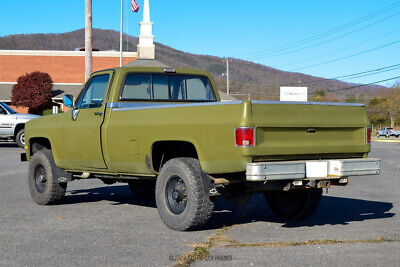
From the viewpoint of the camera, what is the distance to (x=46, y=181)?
9609mm

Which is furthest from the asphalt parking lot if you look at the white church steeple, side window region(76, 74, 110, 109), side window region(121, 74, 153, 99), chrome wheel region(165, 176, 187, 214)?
the white church steeple

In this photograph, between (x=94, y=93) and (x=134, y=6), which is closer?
(x=94, y=93)

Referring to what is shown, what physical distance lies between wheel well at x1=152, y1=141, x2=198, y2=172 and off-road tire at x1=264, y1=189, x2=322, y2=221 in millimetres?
1204

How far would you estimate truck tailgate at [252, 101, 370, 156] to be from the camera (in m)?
6.46

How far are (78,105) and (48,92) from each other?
44.8 m

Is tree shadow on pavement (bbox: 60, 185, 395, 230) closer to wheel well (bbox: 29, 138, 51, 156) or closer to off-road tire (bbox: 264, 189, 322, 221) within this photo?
off-road tire (bbox: 264, 189, 322, 221)

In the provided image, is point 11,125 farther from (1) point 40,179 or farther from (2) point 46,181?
(2) point 46,181

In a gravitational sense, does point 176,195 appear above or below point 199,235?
above

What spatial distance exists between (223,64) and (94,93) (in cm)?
12617

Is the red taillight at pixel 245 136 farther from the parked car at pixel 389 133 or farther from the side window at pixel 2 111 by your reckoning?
the parked car at pixel 389 133

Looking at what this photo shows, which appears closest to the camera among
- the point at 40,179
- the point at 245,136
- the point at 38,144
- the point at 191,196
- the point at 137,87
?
the point at 245,136

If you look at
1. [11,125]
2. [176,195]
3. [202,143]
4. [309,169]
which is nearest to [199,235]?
[176,195]

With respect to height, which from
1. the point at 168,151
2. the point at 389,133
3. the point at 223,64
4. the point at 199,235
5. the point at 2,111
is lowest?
the point at 389,133

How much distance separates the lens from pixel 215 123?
21.4ft
